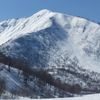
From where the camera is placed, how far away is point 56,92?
149 m

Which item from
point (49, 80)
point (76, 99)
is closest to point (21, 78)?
point (49, 80)

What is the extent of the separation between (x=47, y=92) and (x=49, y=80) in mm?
38650

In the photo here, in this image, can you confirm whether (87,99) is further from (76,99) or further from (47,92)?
(47,92)

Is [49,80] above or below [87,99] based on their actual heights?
above

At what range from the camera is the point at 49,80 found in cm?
18025

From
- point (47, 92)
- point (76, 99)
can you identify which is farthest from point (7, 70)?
point (76, 99)

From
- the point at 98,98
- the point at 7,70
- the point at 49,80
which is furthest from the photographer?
the point at 49,80

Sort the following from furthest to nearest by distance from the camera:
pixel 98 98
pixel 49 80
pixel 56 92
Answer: pixel 49 80 → pixel 56 92 → pixel 98 98

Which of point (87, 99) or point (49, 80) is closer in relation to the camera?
point (87, 99)

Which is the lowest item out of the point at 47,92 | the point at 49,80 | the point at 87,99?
the point at 87,99

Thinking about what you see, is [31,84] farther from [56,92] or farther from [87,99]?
[87,99]

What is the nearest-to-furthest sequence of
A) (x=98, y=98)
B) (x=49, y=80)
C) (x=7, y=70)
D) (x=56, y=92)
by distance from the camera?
(x=98, y=98) → (x=7, y=70) → (x=56, y=92) → (x=49, y=80)

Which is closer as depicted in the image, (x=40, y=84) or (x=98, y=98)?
(x=98, y=98)

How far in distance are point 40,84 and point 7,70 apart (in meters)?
19.5
